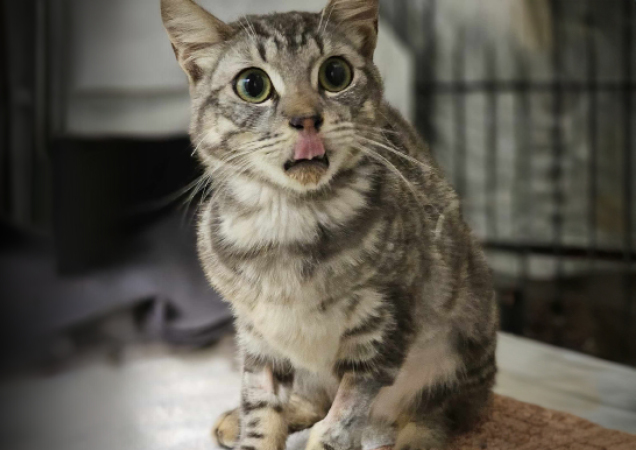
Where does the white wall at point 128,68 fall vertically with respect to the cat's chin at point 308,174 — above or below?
above

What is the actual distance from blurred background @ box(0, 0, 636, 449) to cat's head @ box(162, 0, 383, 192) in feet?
0.11

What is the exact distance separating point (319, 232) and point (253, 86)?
0.17 m

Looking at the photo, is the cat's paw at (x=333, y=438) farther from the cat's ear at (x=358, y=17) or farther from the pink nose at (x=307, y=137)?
the cat's ear at (x=358, y=17)

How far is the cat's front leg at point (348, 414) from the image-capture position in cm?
72

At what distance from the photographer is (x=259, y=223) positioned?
710 mm

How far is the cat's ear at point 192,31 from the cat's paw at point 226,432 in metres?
0.40

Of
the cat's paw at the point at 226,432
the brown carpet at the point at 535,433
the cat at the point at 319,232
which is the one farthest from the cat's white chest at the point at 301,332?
the brown carpet at the point at 535,433

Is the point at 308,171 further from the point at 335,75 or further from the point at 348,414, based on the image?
the point at 348,414

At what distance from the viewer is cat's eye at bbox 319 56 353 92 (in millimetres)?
672

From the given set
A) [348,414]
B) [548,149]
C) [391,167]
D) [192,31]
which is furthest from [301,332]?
[548,149]

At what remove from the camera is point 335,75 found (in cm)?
68

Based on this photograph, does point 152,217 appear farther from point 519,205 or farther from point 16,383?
point 519,205

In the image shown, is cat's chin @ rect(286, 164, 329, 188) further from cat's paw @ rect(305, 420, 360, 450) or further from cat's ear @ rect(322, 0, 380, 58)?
cat's paw @ rect(305, 420, 360, 450)

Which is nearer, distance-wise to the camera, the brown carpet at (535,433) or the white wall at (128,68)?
the white wall at (128,68)
